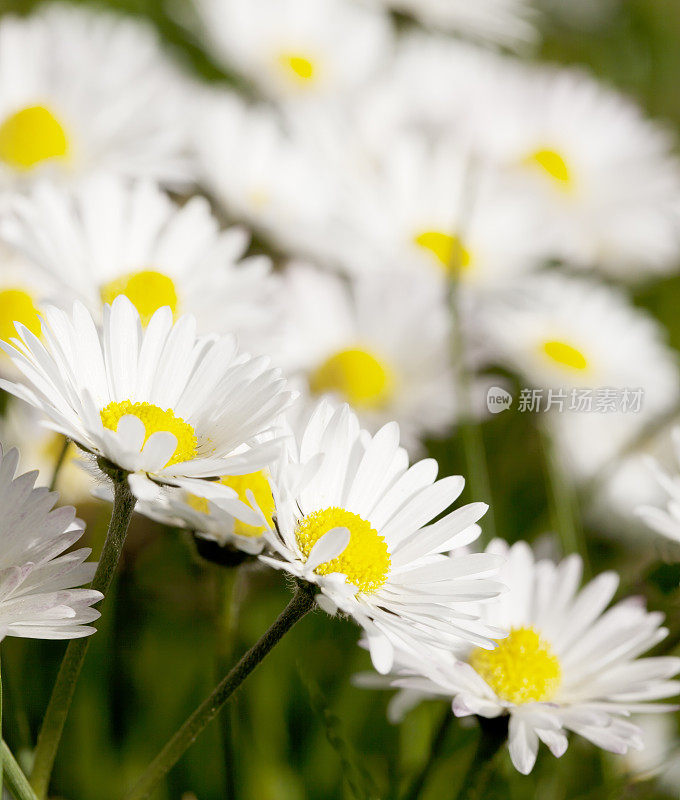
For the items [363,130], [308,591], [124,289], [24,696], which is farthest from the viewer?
[363,130]

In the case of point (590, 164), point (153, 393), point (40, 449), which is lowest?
point (40, 449)

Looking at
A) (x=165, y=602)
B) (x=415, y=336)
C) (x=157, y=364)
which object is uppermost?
(x=157, y=364)

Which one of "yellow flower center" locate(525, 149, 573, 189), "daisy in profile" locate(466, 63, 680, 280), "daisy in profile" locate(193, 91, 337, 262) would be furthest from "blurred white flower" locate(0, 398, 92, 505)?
"yellow flower center" locate(525, 149, 573, 189)

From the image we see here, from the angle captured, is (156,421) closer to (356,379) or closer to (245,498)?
(245,498)

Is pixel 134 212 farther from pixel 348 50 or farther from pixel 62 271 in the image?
pixel 348 50

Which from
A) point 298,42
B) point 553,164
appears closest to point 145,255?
point 553,164

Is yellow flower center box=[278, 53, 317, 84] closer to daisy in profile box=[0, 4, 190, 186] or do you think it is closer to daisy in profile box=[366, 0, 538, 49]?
daisy in profile box=[366, 0, 538, 49]

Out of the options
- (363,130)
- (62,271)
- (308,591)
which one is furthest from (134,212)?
(363,130)
